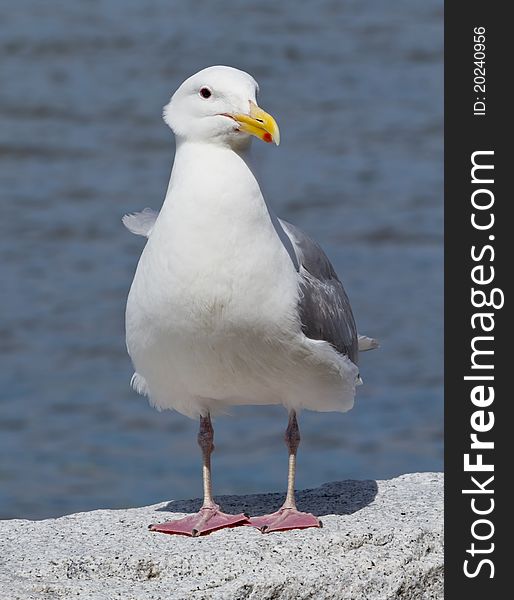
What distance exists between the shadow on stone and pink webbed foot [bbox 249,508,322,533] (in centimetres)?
23

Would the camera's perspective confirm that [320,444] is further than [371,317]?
No

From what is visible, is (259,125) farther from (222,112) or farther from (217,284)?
(217,284)

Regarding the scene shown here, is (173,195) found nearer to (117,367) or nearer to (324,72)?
(117,367)

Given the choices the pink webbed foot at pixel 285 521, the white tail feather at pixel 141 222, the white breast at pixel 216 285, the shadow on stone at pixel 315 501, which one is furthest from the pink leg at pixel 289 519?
the white tail feather at pixel 141 222

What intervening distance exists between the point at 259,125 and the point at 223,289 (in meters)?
0.69

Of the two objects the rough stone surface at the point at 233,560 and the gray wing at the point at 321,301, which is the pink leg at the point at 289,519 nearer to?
the rough stone surface at the point at 233,560

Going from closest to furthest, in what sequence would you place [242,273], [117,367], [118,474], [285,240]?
[242,273], [285,240], [118,474], [117,367]

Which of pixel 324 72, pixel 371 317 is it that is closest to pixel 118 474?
pixel 371 317

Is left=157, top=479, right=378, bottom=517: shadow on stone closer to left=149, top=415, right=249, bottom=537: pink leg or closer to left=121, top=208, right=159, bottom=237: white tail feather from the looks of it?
left=149, top=415, right=249, bottom=537: pink leg

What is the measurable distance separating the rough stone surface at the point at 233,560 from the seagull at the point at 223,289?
0.21 metres

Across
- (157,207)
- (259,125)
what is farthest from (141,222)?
(157,207)

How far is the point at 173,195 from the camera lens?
649cm

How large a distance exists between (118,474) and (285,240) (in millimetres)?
4702

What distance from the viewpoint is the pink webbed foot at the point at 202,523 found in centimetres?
668
